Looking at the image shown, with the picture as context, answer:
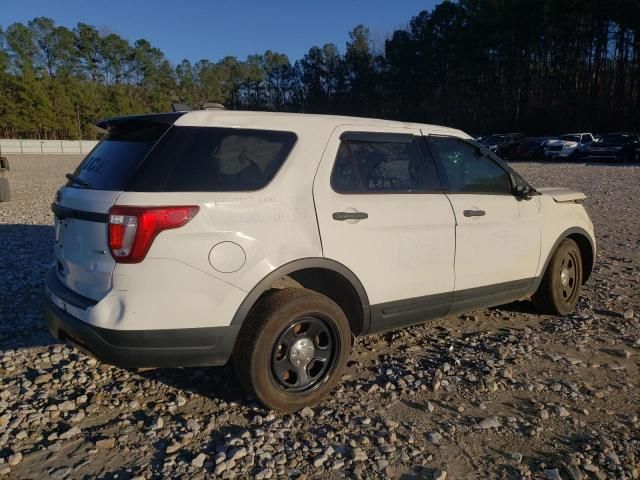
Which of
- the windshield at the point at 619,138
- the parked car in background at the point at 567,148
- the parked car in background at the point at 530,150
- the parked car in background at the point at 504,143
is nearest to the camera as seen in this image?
the windshield at the point at 619,138

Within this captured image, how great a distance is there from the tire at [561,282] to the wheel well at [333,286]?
227 cm

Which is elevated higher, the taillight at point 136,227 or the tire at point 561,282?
the taillight at point 136,227

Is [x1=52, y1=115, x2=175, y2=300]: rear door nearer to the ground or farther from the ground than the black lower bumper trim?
farther from the ground

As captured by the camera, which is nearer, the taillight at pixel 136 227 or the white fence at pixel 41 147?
the taillight at pixel 136 227

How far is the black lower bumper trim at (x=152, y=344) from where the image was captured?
2.85m

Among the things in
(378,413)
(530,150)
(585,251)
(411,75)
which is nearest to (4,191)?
(378,413)

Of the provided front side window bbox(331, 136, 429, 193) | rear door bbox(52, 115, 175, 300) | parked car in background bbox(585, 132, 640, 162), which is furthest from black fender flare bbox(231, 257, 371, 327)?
parked car in background bbox(585, 132, 640, 162)

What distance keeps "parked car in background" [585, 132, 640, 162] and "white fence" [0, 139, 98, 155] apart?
44403 mm

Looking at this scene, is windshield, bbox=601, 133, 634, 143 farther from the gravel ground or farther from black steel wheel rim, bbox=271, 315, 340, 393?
black steel wheel rim, bbox=271, 315, 340, 393

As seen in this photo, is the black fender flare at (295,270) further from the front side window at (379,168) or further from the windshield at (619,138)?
the windshield at (619,138)

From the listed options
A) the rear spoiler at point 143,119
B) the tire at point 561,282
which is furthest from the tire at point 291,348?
the tire at point 561,282

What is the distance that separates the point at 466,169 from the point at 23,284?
4.96 metres

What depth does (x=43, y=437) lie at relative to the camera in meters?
3.04

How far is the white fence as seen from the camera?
165ft
